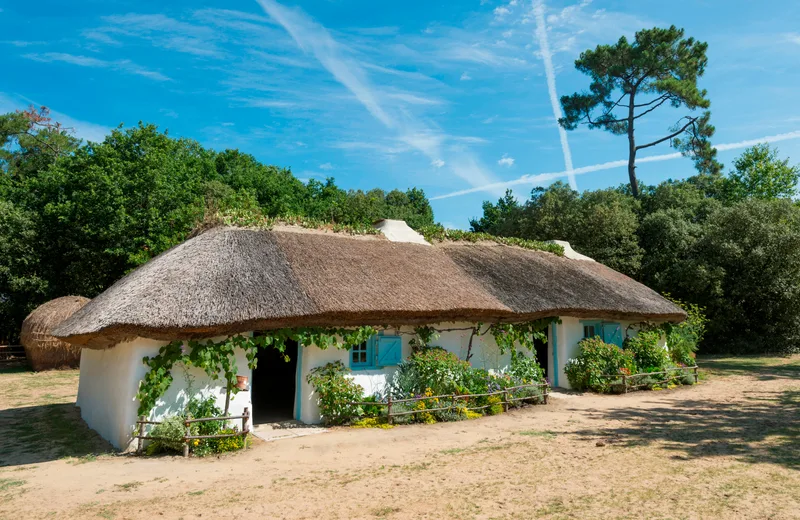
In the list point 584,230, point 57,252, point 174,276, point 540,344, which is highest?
point 584,230

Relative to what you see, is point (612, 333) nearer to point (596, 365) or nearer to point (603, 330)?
point (603, 330)

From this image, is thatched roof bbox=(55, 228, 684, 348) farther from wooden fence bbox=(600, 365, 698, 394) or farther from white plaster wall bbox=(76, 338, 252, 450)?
wooden fence bbox=(600, 365, 698, 394)

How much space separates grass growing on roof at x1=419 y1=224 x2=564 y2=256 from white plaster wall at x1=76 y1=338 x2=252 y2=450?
8.04m

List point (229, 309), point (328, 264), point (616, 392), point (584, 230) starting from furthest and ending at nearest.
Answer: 1. point (584, 230)
2. point (616, 392)
3. point (328, 264)
4. point (229, 309)

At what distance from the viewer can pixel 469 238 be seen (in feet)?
56.9

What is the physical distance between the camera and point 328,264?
12.1 meters

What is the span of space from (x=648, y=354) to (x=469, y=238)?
6.49 m

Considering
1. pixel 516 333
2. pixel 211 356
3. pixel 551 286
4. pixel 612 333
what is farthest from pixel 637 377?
pixel 211 356

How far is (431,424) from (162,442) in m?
5.12

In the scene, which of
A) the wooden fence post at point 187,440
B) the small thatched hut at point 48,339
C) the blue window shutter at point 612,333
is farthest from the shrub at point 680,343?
the small thatched hut at point 48,339

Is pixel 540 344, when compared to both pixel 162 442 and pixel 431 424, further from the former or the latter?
pixel 162 442

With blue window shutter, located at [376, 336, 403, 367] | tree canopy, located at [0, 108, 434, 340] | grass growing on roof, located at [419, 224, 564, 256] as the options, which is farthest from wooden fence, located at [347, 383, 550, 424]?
tree canopy, located at [0, 108, 434, 340]

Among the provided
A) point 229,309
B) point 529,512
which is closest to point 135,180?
point 229,309

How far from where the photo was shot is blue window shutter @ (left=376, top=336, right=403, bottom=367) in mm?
11703
